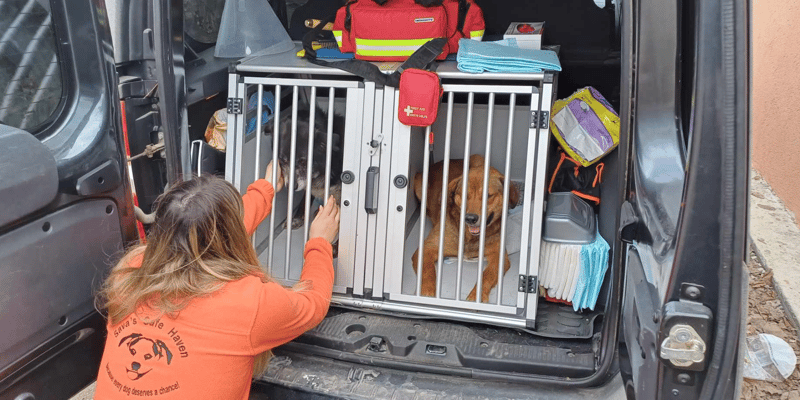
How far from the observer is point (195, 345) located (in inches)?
75.4

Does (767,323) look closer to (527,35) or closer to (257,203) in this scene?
(527,35)

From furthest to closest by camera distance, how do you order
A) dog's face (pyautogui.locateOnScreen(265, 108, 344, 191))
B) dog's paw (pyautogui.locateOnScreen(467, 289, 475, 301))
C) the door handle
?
1. dog's face (pyautogui.locateOnScreen(265, 108, 344, 191))
2. dog's paw (pyautogui.locateOnScreen(467, 289, 475, 301))
3. the door handle

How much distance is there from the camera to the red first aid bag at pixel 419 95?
2.69 metres

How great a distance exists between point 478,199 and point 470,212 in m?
0.10

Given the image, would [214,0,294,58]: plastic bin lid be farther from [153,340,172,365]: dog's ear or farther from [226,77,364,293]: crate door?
[153,340,172,365]: dog's ear

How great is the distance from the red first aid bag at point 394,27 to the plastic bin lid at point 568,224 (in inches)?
36.6

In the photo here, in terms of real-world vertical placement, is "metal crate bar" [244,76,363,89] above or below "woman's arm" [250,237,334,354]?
above

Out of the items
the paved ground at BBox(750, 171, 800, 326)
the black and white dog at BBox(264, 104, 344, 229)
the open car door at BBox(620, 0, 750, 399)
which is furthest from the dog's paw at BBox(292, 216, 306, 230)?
the paved ground at BBox(750, 171, 800, 326)

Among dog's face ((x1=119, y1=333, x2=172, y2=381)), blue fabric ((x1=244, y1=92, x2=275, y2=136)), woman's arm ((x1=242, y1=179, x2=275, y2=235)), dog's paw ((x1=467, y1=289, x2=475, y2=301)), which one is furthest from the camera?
blue fabric ((x1=244, y1=92, x2=275, y2=136))

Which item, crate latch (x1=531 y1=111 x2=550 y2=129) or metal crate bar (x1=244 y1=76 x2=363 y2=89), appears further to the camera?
metal crate bar (x1=244 y1=76 x2=363 y2=89)

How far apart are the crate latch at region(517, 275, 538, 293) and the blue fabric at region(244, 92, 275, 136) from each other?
1.52 metres

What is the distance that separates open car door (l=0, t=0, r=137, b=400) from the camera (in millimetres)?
1666

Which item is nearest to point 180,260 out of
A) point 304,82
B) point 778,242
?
point 304,82

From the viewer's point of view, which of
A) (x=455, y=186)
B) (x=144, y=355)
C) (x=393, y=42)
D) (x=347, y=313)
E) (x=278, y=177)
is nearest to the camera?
(x=144, y=355)
